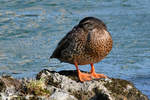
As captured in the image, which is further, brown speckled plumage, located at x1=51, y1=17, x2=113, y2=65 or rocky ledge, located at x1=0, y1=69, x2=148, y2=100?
brown speckled plumage, located at x1=51, y1=17, x2=113, y2=65

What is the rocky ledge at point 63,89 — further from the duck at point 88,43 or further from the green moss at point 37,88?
the duck at point 88,43

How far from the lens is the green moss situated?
5.21m

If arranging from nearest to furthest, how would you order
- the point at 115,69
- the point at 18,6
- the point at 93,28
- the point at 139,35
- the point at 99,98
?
the point at 99,98, the point at 93,28, the point at 115,69, the point at 139,35, the point at 18,6

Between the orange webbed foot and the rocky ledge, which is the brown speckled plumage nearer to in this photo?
the orange webbed foot

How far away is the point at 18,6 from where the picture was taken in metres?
16.2

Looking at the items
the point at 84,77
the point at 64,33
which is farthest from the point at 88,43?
the point at 64,33

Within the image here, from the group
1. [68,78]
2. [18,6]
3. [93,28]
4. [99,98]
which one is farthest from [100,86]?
[18,6]

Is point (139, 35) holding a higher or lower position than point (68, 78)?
lower

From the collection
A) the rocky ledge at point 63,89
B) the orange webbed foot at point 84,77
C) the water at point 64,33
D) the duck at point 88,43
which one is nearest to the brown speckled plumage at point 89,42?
the duck at point 88,43

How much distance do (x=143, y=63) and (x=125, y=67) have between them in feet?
1.71

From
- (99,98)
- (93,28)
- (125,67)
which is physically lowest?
(125,67)

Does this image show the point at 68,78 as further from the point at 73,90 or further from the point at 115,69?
the point at 115,69

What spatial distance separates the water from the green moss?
345cm

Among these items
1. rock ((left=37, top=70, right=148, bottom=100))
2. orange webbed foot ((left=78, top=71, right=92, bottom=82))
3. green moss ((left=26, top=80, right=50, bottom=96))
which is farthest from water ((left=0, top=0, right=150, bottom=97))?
green moss ((left=26, top=80, right=50, bottom=96))
